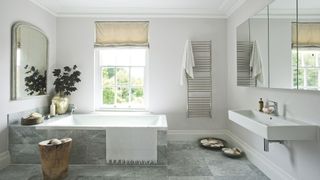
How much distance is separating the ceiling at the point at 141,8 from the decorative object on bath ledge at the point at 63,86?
1051 mm

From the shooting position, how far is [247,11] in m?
3.12

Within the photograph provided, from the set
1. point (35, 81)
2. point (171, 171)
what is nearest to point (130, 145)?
point (171, 171)

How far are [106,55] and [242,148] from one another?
2.92 meters

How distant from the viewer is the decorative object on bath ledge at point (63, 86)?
3803 millimetres

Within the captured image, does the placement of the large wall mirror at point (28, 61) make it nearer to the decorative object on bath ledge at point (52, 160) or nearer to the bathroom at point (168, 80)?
the bathroom at point (168, 80)

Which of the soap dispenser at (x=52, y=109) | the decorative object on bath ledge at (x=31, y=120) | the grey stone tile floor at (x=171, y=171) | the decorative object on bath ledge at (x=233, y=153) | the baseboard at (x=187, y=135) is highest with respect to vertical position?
the soap dispenser at (x=52, y=109)

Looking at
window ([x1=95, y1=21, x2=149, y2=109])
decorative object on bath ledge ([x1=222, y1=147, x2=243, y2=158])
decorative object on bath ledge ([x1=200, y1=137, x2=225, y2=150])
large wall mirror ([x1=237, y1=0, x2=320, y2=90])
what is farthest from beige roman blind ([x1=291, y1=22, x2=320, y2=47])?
window ([x1=95, y1=21, x2=149, y2=109])

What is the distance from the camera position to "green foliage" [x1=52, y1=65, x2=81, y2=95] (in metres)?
3.81

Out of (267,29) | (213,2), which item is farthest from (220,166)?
(213,2)

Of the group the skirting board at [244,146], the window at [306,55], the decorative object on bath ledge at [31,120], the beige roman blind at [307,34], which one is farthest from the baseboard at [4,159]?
the beige roman blind at [307,34]

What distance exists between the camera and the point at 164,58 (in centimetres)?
400

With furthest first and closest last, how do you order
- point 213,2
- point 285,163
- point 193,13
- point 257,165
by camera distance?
1. point 193,13
2. point 213,2
3. point 257,165
4. point 285,163

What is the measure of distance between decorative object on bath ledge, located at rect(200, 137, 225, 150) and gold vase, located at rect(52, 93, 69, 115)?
8.30ft

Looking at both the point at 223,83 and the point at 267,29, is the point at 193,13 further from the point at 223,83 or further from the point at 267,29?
the point at 267,29
